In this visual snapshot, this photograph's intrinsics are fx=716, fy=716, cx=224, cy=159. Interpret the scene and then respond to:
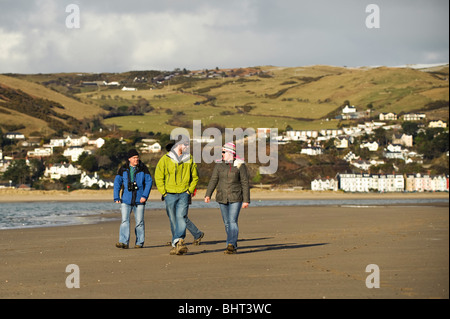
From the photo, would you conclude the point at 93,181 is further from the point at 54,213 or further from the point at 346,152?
the point at 54,213

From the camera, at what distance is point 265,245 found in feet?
46.0

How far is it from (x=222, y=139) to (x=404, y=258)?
119 m

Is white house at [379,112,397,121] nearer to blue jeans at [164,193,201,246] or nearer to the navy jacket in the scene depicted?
the navy jacket

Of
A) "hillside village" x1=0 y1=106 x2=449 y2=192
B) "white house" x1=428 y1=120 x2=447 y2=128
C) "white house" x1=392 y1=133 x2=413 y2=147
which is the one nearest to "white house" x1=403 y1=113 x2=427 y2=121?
"hillside village" x1=0 y1=106 x2=449 y2=192

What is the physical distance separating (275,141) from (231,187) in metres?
115

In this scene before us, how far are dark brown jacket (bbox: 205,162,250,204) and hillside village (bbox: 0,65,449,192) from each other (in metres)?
80.9

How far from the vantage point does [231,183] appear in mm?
12516

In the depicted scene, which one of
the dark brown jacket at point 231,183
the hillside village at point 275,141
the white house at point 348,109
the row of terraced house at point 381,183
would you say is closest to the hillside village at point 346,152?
the row of terraced house at point 381,183

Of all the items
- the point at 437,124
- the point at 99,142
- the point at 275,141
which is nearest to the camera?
the point at 275,141

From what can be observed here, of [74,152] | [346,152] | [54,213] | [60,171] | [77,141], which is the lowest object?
[54,213]

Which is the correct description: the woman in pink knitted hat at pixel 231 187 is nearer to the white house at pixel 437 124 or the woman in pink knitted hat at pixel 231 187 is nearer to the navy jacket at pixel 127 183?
the navy jacket at pixel 127 183

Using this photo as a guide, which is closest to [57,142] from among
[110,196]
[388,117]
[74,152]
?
[74,152]

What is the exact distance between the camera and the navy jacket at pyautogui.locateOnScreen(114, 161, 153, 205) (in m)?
13.4
